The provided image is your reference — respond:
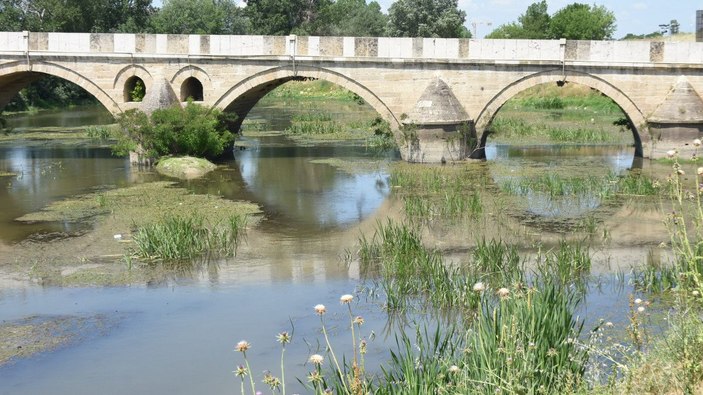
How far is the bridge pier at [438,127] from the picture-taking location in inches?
918

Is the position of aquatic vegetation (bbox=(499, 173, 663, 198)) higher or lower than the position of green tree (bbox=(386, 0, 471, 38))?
lower

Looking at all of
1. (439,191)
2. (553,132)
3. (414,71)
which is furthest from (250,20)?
(439,191)

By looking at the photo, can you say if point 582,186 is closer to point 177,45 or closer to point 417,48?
point 417,48

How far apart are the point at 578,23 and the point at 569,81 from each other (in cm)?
3239

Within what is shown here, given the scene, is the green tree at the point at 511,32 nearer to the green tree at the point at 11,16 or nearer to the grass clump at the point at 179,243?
the green tree at the point at 11,16

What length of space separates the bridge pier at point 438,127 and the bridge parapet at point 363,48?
3.51 feet

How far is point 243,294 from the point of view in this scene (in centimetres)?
1168

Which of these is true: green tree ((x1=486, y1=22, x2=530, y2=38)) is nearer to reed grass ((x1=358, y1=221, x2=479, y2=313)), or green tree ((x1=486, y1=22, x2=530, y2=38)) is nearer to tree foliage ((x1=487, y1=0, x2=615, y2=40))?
tree foliage ((x1=487, y1=0, x2=615, y2=40))

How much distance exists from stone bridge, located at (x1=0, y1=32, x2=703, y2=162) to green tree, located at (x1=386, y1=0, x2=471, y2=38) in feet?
93.7

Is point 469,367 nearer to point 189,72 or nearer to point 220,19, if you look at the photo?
point 189,72

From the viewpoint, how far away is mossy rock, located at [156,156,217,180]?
2217 cm

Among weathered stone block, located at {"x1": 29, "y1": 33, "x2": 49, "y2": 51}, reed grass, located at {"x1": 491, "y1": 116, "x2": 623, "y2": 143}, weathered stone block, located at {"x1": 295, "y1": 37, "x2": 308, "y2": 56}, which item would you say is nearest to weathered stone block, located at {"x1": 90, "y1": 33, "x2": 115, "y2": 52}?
weathered stone block, located at {"x1": 29, "y1": 33, "x2": 49, "y2": 51}

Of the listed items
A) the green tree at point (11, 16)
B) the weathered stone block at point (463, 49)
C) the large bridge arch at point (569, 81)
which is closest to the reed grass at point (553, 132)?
the large bridge arch at point (569, 81)

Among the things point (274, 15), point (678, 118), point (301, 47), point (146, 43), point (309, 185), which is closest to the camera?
point (309, 185)
